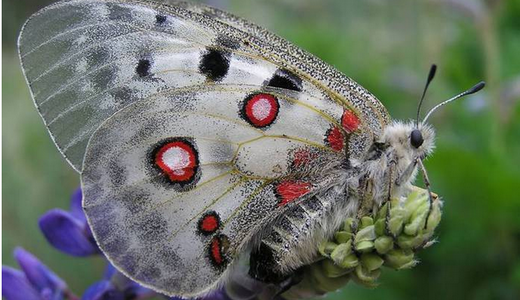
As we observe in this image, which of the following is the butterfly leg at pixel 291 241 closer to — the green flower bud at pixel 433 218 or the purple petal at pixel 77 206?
the green flower bud at pixel 433 218

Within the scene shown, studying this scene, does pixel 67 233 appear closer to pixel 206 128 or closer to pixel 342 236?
pixel 206 128

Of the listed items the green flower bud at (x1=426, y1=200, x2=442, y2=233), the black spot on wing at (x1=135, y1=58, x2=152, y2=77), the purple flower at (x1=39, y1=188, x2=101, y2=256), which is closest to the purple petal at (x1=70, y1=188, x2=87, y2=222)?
the purple flower at (x1=39, y1=188, x2=101, y2=256)

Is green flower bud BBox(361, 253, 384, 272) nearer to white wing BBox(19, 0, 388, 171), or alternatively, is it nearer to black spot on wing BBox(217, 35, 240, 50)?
white wing BBox(19, 0, 388, 171)

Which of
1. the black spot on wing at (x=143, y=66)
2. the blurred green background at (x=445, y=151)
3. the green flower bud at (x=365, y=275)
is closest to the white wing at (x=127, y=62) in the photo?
the black spot on wing at (x=143, y=66)

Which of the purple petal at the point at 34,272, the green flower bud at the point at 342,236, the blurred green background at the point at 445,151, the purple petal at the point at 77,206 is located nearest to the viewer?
the green flower bud at the point at 342,236

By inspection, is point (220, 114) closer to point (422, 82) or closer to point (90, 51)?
point (90, 51)

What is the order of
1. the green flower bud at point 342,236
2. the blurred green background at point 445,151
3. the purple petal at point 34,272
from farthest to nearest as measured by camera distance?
the blurred green background at point 445,151 < the purple petal at point 34,272 < the green flower bud at point 342,236

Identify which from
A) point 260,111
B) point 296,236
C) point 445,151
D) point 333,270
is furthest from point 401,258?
point 445,151
